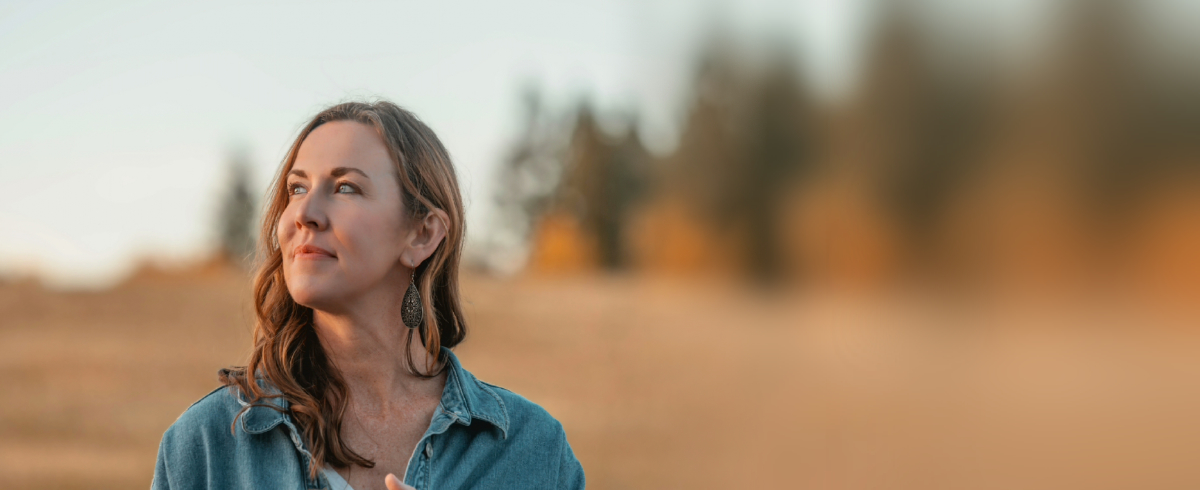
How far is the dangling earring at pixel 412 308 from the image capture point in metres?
2.00

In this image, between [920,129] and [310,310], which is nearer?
[310,310]

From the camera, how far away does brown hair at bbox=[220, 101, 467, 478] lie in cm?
188

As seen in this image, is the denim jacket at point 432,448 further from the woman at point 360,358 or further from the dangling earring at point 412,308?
the dangling earring at point 412,308

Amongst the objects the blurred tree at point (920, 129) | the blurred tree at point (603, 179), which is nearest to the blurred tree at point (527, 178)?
the blurred tree at point (603, 179)

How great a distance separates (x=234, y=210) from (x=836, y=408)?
22270 mm

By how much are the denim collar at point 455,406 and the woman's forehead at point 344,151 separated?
1.44 ft

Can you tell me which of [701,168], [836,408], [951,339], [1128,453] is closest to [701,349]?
[701,168]

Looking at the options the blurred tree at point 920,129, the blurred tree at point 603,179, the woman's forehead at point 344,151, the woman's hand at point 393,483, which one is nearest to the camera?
the woman's hand at point 393,483

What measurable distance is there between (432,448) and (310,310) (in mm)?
387

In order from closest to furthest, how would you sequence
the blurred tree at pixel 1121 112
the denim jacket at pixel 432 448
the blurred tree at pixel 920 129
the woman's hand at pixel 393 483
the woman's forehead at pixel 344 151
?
the woman's hand at pixel 393 483, the denim jacket at pixel 432 448, the woman's forehead at pixel 344 151, the blurred tree at pixel 1121 112, the blurred tree at pixel 920 129

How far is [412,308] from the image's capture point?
6.61 feet

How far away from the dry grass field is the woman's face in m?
0.39

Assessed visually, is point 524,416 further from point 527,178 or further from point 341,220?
point 527,178

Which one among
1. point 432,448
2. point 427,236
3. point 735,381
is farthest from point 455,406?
point 735,381
